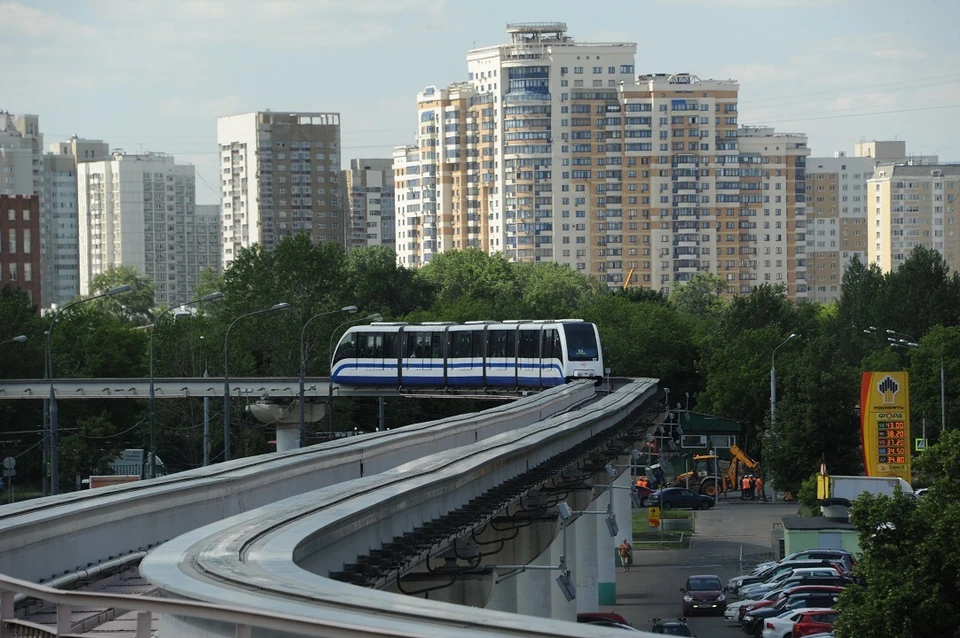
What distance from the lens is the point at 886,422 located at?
47.3m

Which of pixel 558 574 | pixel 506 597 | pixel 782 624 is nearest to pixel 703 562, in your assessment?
pixel 782 624

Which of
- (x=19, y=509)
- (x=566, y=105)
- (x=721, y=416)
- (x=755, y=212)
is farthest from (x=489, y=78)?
(x=19, y=509)

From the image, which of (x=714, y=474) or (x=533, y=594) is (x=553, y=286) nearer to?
(x=714, y=474)

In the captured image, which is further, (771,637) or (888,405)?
(888,405)

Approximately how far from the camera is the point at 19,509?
1428cm

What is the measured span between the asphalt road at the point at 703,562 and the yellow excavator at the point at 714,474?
139cm

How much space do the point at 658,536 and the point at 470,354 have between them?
10616mm

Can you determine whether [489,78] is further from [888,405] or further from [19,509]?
[19,509]

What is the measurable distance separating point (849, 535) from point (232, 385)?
3421cm

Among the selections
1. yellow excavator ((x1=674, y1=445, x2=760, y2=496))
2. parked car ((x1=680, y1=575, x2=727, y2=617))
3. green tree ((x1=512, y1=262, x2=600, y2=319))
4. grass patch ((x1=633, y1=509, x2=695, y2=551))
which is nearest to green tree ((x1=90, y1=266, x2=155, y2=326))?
green tree ((x1=512, y1=262, x2=600, y2=319))

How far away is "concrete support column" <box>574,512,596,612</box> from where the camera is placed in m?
38.9

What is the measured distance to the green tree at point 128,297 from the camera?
178750 mm

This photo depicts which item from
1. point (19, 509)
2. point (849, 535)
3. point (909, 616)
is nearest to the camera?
point (19, 509)

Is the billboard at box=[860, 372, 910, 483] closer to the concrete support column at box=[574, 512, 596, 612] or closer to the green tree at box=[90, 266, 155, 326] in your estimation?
the concrete support column at box=[574, 512, 596, 612]
